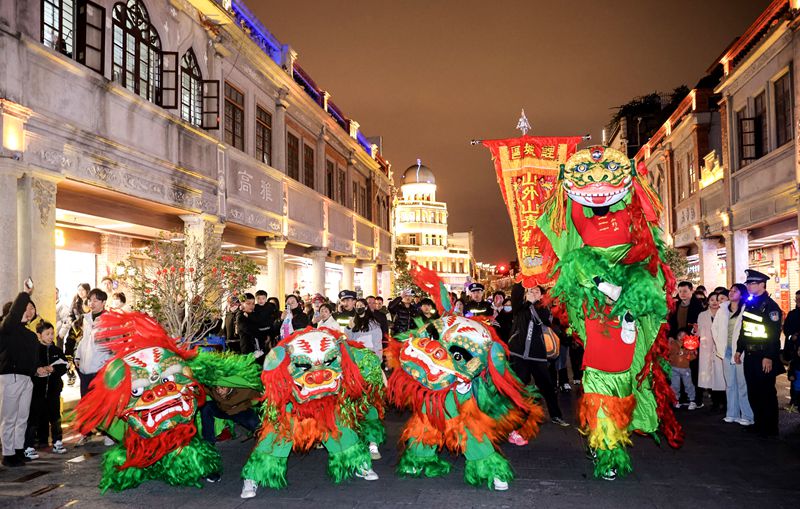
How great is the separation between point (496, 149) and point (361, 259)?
16530 millimetres

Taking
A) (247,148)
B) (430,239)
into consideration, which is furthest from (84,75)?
(430,239)

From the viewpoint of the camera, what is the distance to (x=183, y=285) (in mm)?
8930

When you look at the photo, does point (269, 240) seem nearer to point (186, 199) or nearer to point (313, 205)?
point (313, 205)

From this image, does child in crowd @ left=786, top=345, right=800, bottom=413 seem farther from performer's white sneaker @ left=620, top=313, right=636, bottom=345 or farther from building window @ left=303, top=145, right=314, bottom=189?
building window @ left=303, top=145, right=314, bottom=189

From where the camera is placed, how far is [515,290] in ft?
25.9

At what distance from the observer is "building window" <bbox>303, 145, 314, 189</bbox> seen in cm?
2015

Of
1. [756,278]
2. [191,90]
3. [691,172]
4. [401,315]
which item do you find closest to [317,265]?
[191,90]

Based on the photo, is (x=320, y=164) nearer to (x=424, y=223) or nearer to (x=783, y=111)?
(x=783, y=111)

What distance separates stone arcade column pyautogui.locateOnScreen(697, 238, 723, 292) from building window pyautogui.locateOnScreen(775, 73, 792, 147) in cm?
675

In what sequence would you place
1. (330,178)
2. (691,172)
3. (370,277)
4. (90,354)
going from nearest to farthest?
(90,354) → (691,172) → (330,178) → (370,277)

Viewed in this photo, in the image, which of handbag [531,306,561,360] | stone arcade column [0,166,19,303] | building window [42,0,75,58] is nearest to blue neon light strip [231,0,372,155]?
building window [42,0,75,58]

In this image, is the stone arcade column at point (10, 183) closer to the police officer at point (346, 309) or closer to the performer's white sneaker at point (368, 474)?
the police officer at point (346, 309)

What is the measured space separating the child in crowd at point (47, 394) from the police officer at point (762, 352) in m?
7.30

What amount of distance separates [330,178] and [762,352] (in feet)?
58.3
